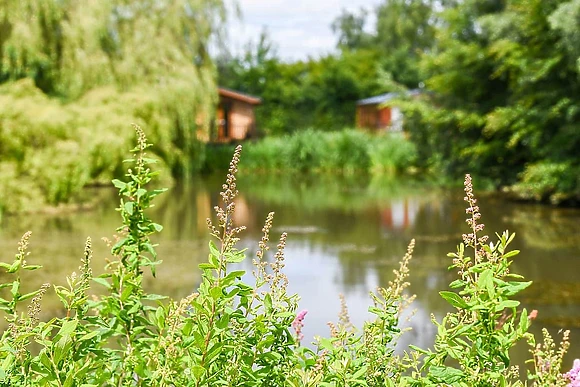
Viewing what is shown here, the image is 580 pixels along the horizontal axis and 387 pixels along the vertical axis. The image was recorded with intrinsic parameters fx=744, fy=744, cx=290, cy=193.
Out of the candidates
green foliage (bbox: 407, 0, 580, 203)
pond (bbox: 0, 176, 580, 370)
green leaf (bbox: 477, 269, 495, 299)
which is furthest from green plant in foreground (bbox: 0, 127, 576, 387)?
Result: green foliage (bbox: 407, 0, 580, 203)

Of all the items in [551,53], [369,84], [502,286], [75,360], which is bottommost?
[75,360]

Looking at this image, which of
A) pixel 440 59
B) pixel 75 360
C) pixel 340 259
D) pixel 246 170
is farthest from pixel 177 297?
pixel 246 170

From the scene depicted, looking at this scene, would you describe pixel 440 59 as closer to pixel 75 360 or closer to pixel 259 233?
pixel 259 233

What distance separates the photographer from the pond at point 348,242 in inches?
271

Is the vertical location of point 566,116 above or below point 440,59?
below

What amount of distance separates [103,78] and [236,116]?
20629 millimetres

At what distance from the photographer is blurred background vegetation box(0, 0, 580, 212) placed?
13.9 metres

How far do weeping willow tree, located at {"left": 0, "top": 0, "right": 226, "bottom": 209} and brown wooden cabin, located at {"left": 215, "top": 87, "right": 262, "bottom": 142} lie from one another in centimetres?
1474

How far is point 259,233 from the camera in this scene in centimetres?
1170

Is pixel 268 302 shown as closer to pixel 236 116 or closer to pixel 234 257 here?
pixel 234 257

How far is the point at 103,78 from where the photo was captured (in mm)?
19500

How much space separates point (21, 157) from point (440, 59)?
413 inches

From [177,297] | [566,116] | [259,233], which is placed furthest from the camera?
[566,116]

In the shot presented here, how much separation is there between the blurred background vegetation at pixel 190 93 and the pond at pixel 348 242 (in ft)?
3.19
